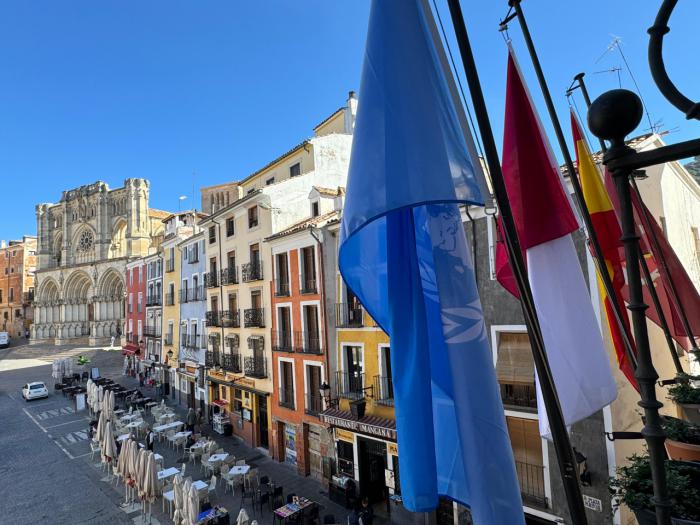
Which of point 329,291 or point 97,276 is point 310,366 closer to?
point 329,291

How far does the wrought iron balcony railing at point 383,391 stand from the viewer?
47.8 ft

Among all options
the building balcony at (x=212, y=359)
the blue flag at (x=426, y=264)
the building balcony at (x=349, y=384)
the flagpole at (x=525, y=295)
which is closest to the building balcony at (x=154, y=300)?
the building balcony at (x=212, y=359)

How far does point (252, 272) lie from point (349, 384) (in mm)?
8974

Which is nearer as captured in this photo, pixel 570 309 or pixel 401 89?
pixel 401 89

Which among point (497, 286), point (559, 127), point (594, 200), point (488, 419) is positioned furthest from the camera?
point (497, 286)

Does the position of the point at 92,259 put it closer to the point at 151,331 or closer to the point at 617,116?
the point at 151,331

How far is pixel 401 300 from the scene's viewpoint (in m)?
3.07

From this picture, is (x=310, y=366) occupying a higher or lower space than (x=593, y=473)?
higher

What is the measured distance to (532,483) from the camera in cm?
1073

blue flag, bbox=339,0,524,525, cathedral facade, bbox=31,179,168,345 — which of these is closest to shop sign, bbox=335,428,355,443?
blue flag, bbox=339,0,524,525

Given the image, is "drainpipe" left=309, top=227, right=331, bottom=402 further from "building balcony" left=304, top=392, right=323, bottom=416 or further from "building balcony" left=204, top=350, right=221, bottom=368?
"building balcony" left=204, top=350, right=221, bottom=368

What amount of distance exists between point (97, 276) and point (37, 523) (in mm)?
68120

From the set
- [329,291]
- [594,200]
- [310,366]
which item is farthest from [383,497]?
[594,200]

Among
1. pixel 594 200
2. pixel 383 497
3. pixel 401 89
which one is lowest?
pixel 383 497
